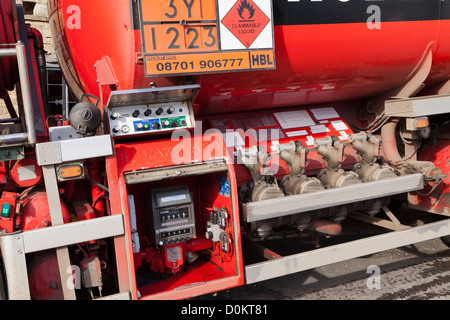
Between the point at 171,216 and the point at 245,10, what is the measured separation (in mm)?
1407

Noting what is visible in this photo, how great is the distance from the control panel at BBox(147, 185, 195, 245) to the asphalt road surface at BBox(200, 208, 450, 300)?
33.8 inches

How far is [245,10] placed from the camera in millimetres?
2725

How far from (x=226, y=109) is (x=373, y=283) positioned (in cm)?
190

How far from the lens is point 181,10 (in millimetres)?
2568

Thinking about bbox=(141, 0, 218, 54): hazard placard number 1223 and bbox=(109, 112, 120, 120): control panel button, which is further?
bbox=(109, 112, 120, 120): control panel button

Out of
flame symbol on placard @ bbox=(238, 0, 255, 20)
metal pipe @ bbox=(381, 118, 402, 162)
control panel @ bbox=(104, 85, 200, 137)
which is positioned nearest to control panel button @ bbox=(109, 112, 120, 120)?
control panel @ bbox=(104, 85, 200, 137)

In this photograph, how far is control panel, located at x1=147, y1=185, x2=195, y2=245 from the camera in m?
2.84

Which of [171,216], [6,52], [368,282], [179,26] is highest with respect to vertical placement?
[179,26]

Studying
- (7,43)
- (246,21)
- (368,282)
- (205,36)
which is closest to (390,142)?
(368,282)

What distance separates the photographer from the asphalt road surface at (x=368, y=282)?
3.43 metres

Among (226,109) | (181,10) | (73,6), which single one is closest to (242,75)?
(226,109)

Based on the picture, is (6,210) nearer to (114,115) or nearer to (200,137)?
(114,115)

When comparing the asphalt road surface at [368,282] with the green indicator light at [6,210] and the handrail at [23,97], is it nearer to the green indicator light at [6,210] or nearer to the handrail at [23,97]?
the green indicator light at [6,210]

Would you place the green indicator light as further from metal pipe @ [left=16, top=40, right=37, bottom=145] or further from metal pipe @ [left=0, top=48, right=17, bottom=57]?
metal pipe @ [left=0, top=48, right=17, bottom=57]
